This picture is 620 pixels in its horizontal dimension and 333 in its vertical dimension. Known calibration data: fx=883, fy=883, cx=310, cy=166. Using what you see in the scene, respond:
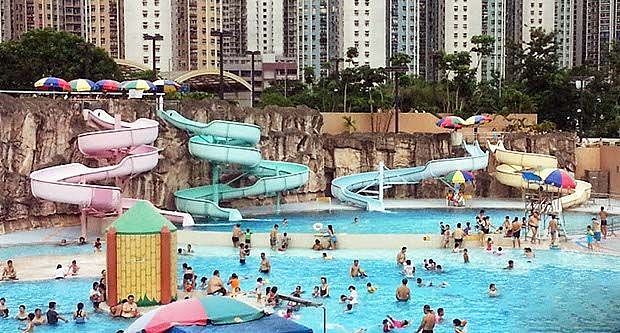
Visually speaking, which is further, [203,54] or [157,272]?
[203,54]

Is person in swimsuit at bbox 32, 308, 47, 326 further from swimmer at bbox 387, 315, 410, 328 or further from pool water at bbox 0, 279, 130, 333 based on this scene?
swimmer at bbox 387, 315, 410, 328

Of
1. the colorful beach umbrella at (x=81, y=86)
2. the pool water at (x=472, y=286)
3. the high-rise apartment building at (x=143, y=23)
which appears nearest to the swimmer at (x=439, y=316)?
the pool water at (x=472, y=286)

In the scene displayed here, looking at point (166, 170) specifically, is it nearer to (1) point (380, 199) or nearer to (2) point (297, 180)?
(2) point (297, 180)

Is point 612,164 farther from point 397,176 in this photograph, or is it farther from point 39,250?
point 39,250

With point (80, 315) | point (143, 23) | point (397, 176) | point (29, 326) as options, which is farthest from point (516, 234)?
point (143, 23)

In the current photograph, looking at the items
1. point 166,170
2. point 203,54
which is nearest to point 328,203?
point 166,170

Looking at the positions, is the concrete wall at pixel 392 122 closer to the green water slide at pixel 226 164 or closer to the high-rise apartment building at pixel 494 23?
the green water slide at pixel 226 164

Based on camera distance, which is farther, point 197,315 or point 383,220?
point 383,220

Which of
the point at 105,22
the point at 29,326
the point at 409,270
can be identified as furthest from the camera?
the point at 105,22
